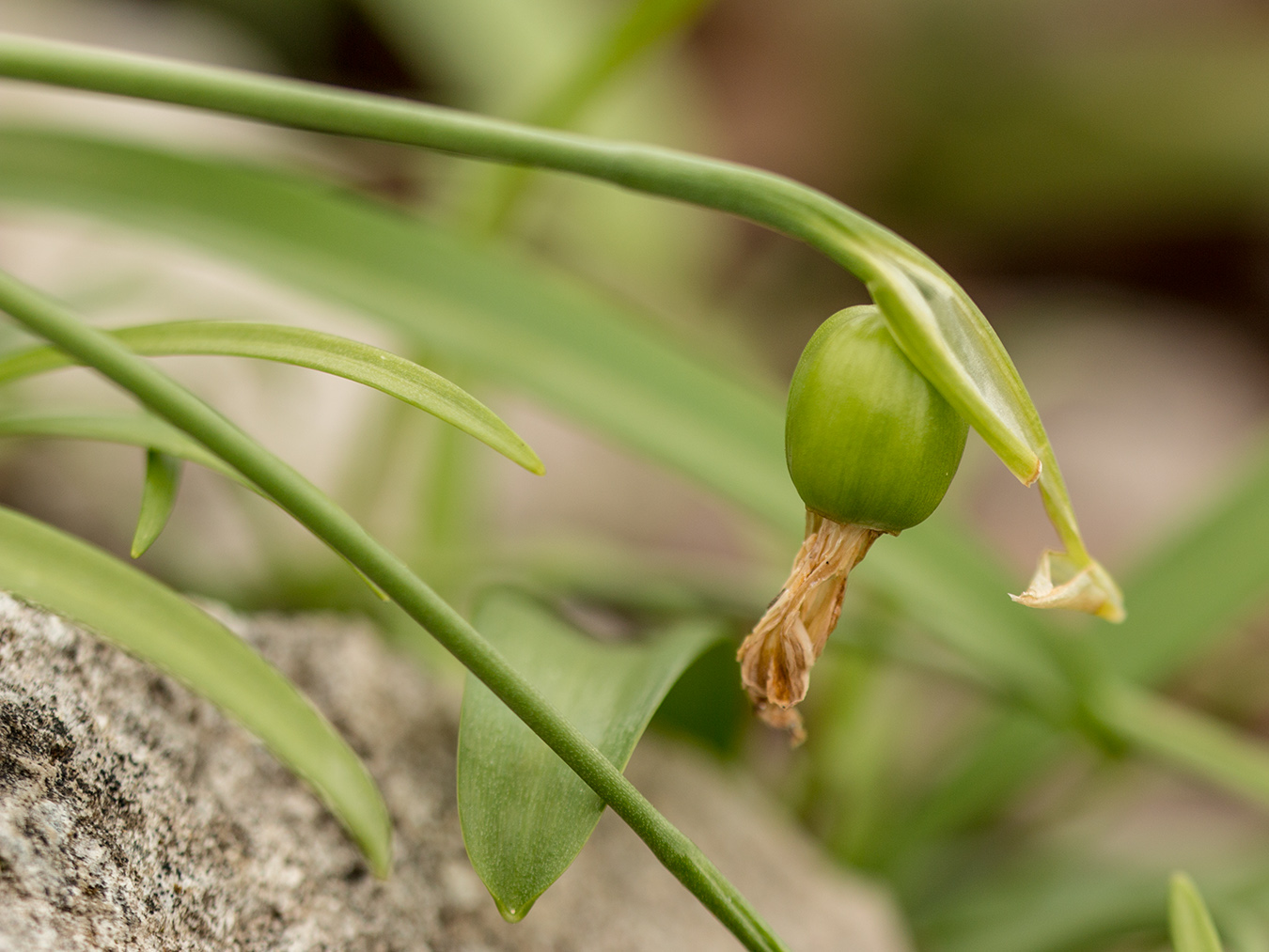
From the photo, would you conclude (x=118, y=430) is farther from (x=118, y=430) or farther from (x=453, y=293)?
(x=453, y=293)

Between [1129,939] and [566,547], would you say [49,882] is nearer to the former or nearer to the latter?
[566,547]

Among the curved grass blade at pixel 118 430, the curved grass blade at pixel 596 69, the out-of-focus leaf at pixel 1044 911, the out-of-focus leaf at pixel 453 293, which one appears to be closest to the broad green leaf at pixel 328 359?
the curved grass blade at pixel 118 430

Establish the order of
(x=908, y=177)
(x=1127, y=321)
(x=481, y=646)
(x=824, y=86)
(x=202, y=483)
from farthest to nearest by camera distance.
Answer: (x=824, y=86)
(x=908, y=177)
(x=1127, y=321)
(x=202, y=483)
(x=481, y=646)

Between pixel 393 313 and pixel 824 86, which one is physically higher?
pixel 824 86

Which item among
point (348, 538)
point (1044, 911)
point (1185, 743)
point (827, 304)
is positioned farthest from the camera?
point (827, 304)

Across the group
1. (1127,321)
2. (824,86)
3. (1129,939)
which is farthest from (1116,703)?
(824,86)

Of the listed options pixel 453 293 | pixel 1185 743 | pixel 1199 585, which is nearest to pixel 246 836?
pixel 453 293
